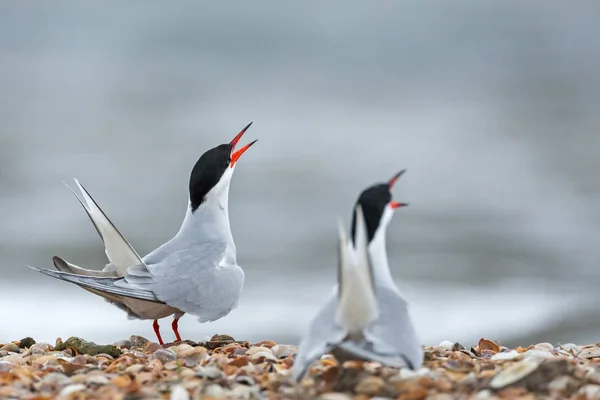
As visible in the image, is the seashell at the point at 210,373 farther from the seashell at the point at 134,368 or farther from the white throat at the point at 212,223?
the white throat at the point at 212,223

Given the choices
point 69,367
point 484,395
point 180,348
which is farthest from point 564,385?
point 69,367

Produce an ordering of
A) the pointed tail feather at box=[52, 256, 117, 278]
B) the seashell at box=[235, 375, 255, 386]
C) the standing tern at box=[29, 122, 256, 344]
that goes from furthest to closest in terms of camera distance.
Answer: the pointed tail feather at box=[52, 256, 117, 278]
the standing tern at box=[29, 122, 256, 344]
the seashell at box=[235, 375, 255, 386]

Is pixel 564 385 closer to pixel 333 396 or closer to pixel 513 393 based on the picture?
pixel 513 393

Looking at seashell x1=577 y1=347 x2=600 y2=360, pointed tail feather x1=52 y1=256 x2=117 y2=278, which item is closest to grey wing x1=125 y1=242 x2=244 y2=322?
pointed tail feather x1=52 y1=256 x2=117 y2=278

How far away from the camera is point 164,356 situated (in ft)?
12.5

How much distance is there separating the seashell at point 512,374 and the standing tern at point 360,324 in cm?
26

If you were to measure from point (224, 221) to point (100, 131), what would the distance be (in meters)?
9.66

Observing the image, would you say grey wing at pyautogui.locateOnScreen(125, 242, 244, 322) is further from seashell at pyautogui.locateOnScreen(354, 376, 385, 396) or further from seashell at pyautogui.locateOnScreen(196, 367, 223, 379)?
seashell at pyautogui.locateOnScreen(354, 376, 385, 396)

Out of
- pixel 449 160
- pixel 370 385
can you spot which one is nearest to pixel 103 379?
pixel 370 385

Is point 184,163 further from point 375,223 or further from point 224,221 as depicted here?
point 375,223

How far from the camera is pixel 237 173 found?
12.4 meters

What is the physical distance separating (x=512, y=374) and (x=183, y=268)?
1.76m

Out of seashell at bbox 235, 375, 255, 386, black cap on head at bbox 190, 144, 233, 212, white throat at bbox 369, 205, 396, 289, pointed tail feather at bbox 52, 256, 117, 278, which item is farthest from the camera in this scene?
black cap on head at bbox 190, 144, 233, 212

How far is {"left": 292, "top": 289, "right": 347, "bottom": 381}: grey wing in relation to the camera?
2898mm
